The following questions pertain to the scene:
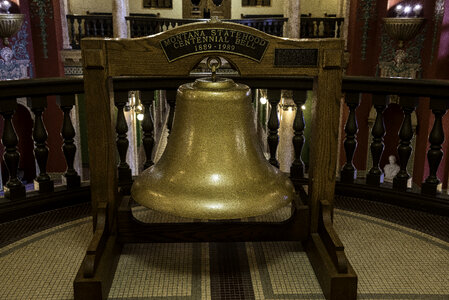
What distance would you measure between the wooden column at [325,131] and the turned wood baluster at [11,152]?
160 centimetres

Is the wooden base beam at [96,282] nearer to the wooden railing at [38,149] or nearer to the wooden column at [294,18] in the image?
the wooden railing at [38,149]

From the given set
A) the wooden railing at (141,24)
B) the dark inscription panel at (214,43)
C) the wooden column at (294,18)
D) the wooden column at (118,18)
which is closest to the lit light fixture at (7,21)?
the wooden railing at (141,24)

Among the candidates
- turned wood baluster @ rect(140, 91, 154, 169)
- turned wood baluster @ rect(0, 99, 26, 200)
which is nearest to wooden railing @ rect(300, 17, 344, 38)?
turned wood baluster @ rect(140, 91, 154, 169)

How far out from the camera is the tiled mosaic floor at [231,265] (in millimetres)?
1941

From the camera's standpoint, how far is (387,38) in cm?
1179

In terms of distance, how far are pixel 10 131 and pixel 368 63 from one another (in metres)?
10.9

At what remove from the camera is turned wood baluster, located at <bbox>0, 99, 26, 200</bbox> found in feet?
8.63

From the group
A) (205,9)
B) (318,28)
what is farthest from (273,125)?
(205,9)

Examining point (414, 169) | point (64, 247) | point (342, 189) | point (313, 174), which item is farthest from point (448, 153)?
point (64, 247)

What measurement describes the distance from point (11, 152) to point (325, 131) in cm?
177

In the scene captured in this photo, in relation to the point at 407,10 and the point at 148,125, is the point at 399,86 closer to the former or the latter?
the point at 148,125

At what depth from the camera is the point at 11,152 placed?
277 centimetres

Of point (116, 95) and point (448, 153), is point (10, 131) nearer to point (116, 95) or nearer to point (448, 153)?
point (116, 95)

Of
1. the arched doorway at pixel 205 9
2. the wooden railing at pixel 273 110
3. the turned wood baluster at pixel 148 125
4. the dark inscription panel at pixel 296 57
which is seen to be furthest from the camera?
the arched doorway at pixel 205 9
